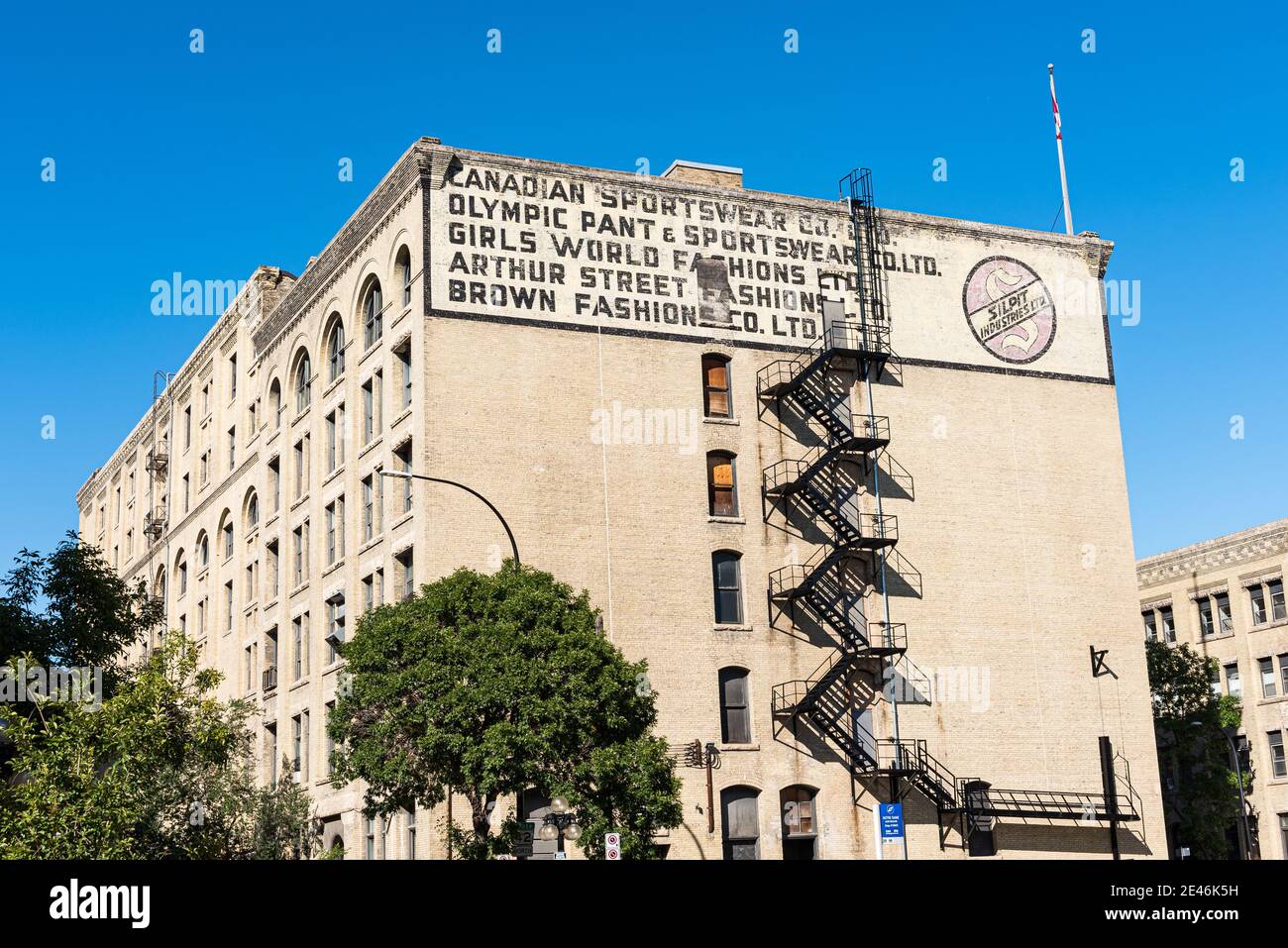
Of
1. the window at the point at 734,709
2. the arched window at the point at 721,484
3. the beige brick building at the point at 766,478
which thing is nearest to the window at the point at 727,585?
the beige brick building at the point at 766,478

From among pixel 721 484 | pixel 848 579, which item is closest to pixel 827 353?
pixel 721 484

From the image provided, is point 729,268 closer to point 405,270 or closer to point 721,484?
point 721,484

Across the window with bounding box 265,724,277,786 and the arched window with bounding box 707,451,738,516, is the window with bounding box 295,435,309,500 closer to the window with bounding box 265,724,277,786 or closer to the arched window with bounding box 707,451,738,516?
the window with bounding box 265,724,277,786

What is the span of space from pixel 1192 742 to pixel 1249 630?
637 inches

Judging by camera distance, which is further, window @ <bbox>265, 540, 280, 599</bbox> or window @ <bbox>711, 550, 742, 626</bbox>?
window @ <bbox>265, 540, 280, 599</bbox>

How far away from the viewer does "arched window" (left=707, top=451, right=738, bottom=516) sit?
159 feet

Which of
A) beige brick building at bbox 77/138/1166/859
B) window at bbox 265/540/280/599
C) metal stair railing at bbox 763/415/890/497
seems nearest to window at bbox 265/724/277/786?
beige brick building at bbox 77/138/1166/859

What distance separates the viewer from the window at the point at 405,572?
4653 centimetres

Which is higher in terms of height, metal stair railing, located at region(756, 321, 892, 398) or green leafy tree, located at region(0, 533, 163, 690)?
metal stair railing, located at region(756, 321, 892, 398)

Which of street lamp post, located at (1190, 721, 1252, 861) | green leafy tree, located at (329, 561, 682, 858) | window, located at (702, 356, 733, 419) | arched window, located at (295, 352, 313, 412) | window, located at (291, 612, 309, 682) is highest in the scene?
arched window, located at (295, 352, 313, 412)

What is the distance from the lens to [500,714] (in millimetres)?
34281

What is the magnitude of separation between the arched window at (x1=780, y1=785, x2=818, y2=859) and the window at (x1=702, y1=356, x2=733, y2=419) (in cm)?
1230

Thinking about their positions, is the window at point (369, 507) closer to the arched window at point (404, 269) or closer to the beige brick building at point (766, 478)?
the beige brick building at point (766, 478)
